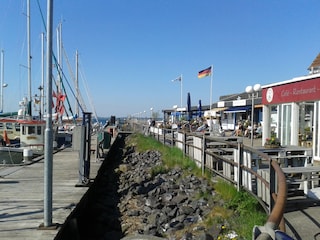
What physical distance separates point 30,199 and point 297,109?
1014cm

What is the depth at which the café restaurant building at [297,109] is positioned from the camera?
11992 millimetres

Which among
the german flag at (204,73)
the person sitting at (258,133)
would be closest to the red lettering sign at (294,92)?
the person sitting at (258,133)

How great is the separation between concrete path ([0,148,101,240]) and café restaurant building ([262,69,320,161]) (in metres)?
7.68

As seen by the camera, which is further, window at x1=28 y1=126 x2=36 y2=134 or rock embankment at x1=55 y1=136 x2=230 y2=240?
window at x1=28 y1=126 x2=36 y2=134

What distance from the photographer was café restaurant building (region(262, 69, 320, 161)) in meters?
12.0

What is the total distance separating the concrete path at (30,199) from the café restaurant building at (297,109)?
768 cm

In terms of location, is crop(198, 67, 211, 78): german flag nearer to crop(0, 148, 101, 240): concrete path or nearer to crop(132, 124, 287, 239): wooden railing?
crop(132, 124, 287, 239): wooden railing

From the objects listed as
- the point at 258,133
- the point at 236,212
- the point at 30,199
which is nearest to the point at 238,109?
the point at 258,133

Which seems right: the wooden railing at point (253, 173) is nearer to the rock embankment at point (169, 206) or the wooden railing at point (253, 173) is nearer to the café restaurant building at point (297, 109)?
the rock embankment at point (169, 206)

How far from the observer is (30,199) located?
27.2ft

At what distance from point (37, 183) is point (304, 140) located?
32.7 feet

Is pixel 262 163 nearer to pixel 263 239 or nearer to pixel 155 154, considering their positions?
pixel 263 239

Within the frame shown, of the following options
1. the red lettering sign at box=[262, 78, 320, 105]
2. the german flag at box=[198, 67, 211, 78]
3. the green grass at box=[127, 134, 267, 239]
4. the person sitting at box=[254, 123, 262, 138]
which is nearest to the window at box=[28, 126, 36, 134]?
the german flag at box=[198, 67, 211, 78]

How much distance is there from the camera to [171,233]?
23.1ft
